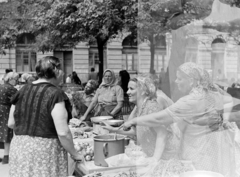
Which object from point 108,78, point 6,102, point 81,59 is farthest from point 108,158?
point 81,59

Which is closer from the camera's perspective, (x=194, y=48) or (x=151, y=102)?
(x=151, y=102)

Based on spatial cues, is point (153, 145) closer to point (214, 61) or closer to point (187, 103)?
point (187, 103)

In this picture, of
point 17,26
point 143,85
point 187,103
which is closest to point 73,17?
point 17,26

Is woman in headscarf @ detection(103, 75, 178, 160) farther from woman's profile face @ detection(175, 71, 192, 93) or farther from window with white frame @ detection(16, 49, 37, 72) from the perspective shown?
window with white frame @ detection(16, 49, 37, 72)

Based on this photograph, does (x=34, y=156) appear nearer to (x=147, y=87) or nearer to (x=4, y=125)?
(x=147, y=87)

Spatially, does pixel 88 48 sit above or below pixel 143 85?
above

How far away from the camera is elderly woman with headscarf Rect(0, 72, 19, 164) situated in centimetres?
479

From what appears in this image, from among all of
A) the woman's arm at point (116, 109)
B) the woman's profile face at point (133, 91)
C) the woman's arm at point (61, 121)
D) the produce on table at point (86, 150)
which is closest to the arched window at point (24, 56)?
the woman's arm at point (116, 109)

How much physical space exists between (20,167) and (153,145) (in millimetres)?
998

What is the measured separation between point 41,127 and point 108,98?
2.44m

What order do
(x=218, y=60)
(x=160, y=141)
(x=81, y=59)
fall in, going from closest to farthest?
1. (x=160, y=141)
2. (x=218, y=60)
3. (x=81, y=59)

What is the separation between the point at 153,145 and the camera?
245 centimetres

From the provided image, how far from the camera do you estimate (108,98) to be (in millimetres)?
4676

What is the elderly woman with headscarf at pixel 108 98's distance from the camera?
463cm
